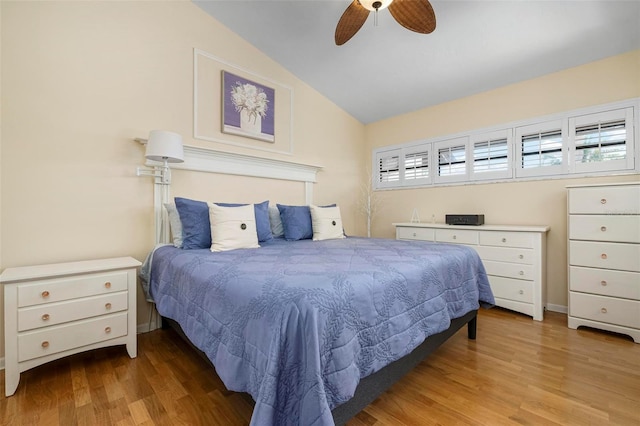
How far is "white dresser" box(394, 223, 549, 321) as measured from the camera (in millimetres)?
2621

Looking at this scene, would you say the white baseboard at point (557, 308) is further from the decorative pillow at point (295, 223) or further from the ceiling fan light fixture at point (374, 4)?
the ceiling fan light fixture at point (374, 4)

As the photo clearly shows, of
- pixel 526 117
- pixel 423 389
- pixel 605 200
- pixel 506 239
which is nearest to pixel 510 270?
pixel 506 239

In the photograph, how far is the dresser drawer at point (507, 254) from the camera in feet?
8.71

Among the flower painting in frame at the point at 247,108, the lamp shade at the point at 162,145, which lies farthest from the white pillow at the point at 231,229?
the flower painting in frame at the point at 247,108

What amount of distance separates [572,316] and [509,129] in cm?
197

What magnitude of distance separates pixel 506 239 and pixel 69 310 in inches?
141

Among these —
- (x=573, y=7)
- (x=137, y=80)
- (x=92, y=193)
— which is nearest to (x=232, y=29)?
(x=137, y=80)

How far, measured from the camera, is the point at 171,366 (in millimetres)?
1824

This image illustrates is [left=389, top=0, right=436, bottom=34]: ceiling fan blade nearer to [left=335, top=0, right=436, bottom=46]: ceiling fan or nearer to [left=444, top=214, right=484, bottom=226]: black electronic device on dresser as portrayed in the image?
[left=335, top=0, right=436, bottom=46]: ceiling fan

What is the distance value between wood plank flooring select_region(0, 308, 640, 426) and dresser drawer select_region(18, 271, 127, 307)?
50cm

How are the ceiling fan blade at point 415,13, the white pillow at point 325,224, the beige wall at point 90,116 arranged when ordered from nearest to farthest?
1. the ceiling fan blade at point 415,13
2. the beige wall at point 90,116
3. the white pillow at point 325,224

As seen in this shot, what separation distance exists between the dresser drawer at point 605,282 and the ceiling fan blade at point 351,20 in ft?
8.94

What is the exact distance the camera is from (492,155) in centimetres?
326

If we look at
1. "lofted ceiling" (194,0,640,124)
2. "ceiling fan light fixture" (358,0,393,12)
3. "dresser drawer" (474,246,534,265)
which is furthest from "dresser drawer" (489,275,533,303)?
"ceiling fan light fixture" (358,0,393,12)
